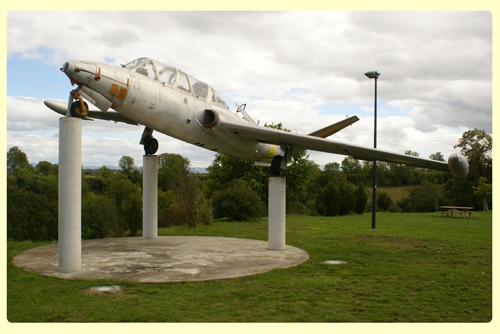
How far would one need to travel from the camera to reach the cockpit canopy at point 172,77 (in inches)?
500

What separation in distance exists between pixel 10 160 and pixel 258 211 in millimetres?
49770

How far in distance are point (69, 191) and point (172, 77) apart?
5001mm

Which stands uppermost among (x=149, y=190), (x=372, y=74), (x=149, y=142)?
(x=372, y=74)

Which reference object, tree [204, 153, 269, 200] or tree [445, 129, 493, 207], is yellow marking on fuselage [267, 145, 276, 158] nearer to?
tree [204, 153, 269, 200]

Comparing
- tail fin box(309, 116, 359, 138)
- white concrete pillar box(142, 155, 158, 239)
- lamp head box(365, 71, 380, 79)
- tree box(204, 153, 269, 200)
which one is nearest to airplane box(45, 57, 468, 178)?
white concrete pillar box(142, 155, 158, 239)

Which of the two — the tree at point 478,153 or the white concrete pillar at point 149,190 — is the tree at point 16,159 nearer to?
the white concrete pillar at point 149,190

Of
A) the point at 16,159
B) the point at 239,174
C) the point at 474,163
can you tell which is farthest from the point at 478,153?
the point at 16,159

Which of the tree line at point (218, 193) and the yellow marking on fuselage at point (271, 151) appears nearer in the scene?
the yellow marking on fuselage at point (271, 151)

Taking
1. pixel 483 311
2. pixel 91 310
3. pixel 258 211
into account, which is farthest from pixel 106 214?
pixel 483 311

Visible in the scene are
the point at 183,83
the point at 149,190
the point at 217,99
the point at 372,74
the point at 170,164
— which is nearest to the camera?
the point at 183,83

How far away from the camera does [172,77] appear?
13.4 meters

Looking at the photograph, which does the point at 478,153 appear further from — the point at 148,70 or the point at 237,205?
the point at 148,70

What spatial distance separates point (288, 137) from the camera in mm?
13680

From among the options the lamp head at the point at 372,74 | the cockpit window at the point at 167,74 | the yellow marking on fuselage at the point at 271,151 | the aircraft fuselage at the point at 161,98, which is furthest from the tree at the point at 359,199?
the cockpit window at the point at 167,74
